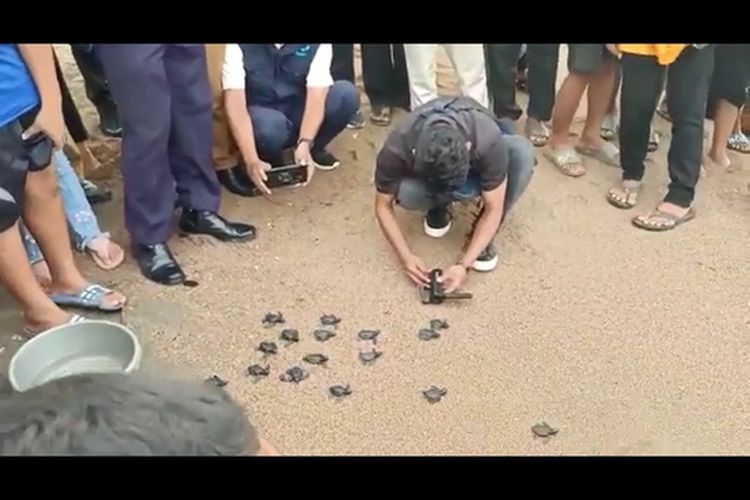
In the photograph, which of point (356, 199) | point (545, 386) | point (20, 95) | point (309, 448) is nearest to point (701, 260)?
point (545, 386)

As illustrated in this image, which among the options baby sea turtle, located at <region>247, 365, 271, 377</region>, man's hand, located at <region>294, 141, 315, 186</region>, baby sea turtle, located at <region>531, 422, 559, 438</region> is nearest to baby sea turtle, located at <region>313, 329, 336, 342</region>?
baby sea turtle, located at <region>247, 365, 271, 377</region>

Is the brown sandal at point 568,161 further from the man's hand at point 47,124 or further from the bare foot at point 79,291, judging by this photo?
the man's hand at point 47,124

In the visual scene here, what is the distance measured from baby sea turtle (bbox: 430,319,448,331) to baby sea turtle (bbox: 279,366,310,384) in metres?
0.30

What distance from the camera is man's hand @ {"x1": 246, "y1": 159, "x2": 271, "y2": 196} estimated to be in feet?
8.08

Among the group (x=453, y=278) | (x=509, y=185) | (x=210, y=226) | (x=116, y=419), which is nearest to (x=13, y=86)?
(x=210, y=226)

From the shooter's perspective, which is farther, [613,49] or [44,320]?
[613,49]

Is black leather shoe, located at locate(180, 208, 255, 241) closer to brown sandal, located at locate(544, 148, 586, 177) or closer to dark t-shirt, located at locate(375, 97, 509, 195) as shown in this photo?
dark t-shirt, located at locate(375, 97, 509, 195)

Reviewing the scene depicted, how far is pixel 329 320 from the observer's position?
216 cm

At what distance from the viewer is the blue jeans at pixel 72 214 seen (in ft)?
7.27

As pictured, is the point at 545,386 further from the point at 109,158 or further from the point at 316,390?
the point at 109,158

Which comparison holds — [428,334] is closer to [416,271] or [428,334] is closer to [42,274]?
[416,271]

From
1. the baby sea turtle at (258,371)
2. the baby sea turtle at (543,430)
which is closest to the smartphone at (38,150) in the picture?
the baby sea turtle at (258,371)

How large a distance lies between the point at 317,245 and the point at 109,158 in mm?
710

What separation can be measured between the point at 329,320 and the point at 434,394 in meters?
0.34
